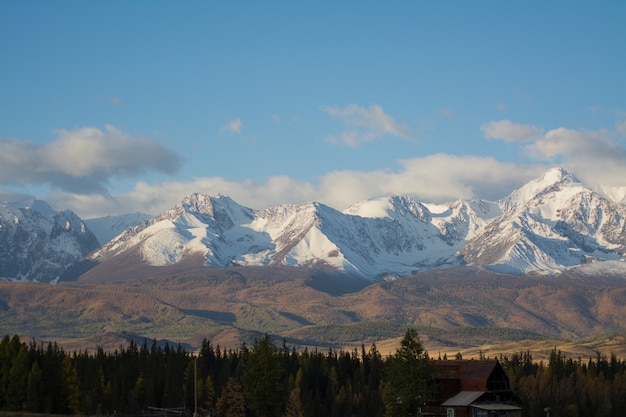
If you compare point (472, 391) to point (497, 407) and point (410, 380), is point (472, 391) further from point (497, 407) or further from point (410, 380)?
point (410, 380)

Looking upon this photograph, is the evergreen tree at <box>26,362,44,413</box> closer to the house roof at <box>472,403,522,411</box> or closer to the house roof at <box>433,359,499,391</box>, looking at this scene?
the house roof at <box>433,359,499,391</box>

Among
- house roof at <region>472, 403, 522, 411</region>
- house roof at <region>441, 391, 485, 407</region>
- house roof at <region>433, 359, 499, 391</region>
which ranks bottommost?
house roof at <region>472, 403, 522, 411</region>

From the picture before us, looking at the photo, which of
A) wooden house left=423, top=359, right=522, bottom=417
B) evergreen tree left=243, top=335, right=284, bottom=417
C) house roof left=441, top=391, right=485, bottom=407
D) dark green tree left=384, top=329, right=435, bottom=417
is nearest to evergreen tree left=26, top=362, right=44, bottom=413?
evergreen tree left=243, top=335, right=284, bottom=417

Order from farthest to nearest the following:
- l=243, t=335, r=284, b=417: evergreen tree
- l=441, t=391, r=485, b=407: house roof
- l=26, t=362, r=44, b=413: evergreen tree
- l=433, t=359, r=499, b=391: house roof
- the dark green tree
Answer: l=26, t=362, r=44, b=413: evergreen tree → l=243, t=335, r=284, b=417: evergreen tree → l=433, t=359, r=499, b=391: house roof → l=441, t=391, r=485, b=407: house roof → the dark green tree

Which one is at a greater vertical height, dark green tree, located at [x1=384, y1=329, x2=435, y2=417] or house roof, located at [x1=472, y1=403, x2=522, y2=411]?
dark green tree, located at [x1=384, y1=329, x2=435, y2=417]

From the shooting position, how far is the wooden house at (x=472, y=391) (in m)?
165

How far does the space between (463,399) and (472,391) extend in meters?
2.83

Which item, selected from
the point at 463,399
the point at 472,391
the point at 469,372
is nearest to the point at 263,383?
the point at 463,399

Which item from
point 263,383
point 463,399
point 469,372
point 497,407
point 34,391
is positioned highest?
point 469,372

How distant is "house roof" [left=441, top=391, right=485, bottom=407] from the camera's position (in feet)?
539

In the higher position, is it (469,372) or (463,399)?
(469,372)

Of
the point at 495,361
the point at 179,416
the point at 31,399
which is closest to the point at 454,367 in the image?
the point at 495,361

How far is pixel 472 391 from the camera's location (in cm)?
16800

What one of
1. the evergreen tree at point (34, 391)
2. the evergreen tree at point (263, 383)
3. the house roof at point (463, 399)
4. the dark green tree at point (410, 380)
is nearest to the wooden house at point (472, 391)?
the house roof at point (463, 399)
